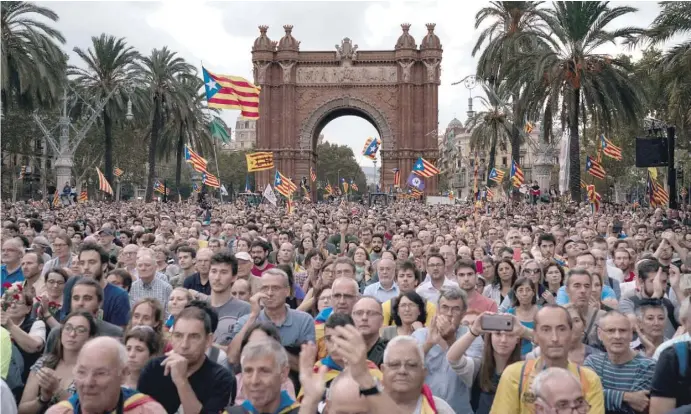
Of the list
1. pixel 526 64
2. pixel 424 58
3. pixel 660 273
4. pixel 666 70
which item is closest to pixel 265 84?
pixel 424 58

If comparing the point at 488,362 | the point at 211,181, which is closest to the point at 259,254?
the point at 488,362

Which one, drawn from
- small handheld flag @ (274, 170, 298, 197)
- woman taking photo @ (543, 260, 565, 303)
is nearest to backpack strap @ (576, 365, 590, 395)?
woman taking photo @ (543, 260, 565, 303)

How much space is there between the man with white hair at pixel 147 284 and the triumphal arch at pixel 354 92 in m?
50.2

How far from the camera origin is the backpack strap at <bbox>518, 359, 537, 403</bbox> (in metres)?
4.53

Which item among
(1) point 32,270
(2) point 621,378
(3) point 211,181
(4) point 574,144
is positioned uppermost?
(4) point 574,144

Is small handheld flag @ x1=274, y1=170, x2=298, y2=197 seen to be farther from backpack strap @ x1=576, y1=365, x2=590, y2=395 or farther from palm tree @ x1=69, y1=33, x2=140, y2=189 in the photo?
backpack strap @ x1=576, y1=365, x2=590, y2=395

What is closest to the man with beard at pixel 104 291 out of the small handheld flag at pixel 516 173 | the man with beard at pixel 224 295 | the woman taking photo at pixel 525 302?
the man with beard at pixel 224 295

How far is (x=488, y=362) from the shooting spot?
5.25 meters

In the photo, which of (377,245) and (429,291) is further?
(377,245)

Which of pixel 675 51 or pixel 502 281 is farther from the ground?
pixel 675 51

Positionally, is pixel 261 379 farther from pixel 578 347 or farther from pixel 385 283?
pixel 385 283

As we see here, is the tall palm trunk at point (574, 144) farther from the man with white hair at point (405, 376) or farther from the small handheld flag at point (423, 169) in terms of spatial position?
the man with white hair at point (405, 376)

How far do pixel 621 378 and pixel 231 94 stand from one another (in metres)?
18.2

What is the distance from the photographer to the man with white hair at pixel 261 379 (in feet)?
13.3
